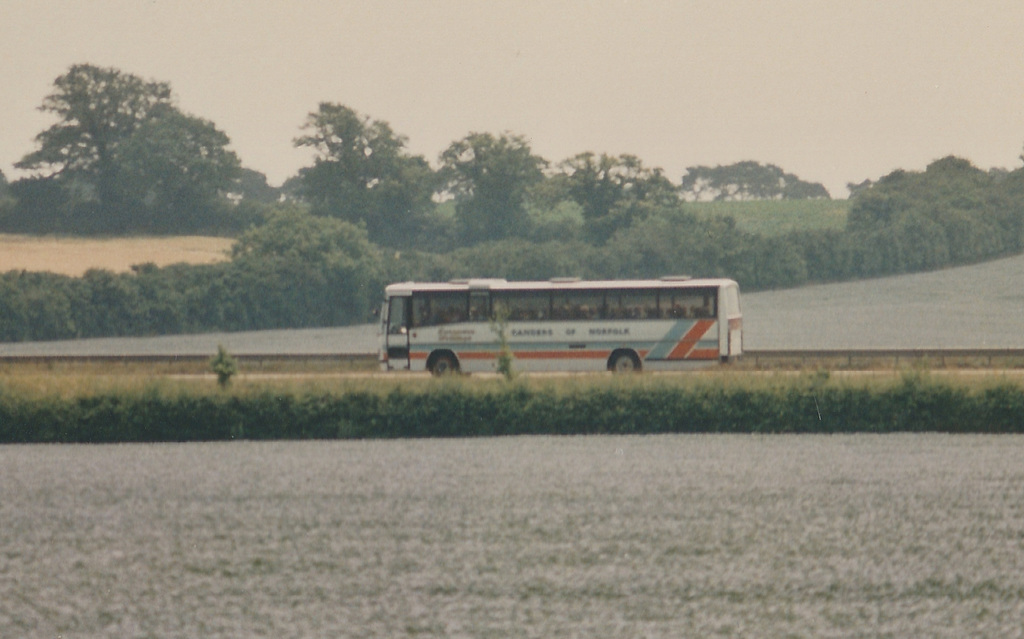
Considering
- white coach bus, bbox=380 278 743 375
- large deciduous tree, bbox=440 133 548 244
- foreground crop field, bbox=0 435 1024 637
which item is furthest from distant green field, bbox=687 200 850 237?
foreground crop field, bbox=0 435 1024 637

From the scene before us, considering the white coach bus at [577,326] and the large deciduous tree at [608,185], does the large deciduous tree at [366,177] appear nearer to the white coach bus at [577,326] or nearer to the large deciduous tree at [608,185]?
the large deciduous tree at [608,185]

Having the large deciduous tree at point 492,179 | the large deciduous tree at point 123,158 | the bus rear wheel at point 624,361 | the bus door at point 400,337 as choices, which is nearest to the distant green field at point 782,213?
the large deciduous tree at point 492,179

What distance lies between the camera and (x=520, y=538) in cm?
1983

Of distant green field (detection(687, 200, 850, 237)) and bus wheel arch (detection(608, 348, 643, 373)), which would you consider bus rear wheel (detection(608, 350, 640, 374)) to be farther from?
distant green field (detection(687, 200, 850, 237))

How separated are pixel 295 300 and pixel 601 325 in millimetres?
38866

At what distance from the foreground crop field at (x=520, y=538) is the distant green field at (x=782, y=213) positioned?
3950 inches

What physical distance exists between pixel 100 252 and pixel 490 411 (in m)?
66.6

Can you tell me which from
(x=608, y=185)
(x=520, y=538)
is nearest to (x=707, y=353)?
(x=520, y=538)

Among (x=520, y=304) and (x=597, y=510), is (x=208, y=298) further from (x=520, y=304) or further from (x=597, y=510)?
(x=597, y=510)

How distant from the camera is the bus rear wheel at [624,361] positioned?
130ft

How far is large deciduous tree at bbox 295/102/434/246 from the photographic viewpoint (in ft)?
331

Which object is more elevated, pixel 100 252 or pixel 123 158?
pixel 123 158

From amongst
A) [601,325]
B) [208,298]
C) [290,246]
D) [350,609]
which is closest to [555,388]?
[601,325]

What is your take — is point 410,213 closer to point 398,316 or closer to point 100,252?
point 100,252
